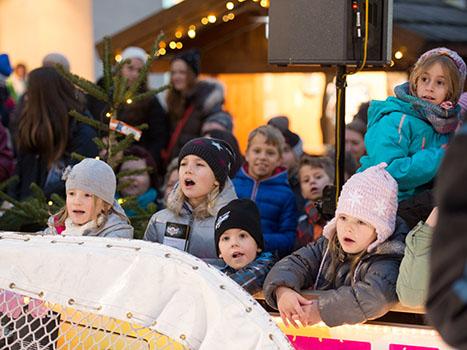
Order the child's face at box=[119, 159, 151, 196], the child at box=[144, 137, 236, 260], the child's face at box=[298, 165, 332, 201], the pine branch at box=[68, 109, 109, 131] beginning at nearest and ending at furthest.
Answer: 1. the child at box=[144, 137, 236, 260]
2. the pine branch at box=[68, 109, 109, 131]
3. the child's face at box=[119, 159, 151, 196]
4. the child's face at box=[298, 165, 332, 201]

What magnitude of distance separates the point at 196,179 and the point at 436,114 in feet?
4.06

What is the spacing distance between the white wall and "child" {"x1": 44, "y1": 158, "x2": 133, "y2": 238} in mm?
11406

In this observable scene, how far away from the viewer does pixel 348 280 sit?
4250mm

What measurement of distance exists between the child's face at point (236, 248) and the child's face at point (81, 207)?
730mm

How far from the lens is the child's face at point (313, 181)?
7.17 metres

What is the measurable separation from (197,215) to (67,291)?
1.82 m

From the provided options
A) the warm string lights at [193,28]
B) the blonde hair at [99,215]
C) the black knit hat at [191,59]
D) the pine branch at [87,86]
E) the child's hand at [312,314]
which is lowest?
the child's hand at [312,314]

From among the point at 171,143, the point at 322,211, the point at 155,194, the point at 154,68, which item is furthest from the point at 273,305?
the point at 154,68

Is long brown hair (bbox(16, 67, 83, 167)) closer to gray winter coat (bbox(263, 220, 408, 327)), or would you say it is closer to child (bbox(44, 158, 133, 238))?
child (bbox(44, 158, 133, 238))

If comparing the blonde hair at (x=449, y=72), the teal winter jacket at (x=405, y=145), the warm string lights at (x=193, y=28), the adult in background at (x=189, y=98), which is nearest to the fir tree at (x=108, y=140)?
the teal winter jacket at (x=405, y=145)

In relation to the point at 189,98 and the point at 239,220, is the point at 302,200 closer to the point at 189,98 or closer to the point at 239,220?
the point at 189,98

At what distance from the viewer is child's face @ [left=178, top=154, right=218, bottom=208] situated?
17.3ft

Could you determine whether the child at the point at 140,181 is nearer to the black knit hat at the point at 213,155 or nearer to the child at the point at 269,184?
the child at the point at 269,184

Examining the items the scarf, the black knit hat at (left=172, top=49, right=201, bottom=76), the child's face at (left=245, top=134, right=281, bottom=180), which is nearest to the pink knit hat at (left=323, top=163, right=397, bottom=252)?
the scarf
